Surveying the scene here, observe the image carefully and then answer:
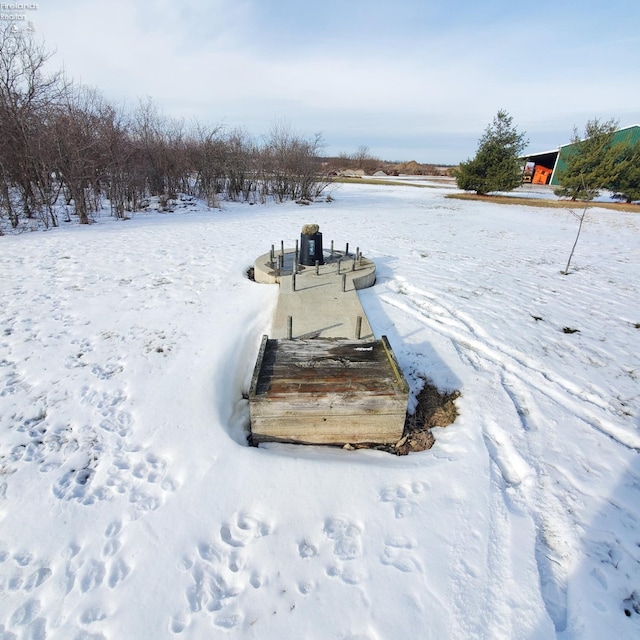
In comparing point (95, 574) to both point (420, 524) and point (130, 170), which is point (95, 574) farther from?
point (130, 170)

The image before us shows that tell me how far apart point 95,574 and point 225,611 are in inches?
32.2

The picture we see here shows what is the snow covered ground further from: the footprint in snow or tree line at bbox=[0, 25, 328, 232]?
tree line at bbox=[0, 25, 328, 232]

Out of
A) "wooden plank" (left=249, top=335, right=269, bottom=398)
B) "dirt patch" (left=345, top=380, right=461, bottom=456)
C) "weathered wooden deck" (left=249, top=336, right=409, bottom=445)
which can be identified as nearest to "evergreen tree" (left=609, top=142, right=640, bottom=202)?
"dirt patch" (left=345, top=380, right=461, bottom=456)

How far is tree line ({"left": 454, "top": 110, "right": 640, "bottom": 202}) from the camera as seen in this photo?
740 inches

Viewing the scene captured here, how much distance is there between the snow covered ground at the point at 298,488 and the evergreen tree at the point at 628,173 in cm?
1915

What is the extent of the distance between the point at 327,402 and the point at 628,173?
2461cm

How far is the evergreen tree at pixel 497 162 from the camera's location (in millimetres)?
20469

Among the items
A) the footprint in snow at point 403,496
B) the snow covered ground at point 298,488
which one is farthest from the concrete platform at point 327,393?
the footprint in snow at point 403,496

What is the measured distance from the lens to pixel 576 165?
19.6 m

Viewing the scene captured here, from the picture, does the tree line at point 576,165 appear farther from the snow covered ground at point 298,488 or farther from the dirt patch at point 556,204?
the snow covered ground at point 298,488

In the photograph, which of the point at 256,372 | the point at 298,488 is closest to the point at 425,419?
the point at 298,488

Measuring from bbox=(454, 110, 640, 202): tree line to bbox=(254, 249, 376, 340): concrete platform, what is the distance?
17.5 m

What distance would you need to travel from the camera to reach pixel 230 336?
180 inches

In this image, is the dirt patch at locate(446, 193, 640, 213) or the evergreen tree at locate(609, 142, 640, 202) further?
the dirt patch at locate(446, 193, 640, 213)
